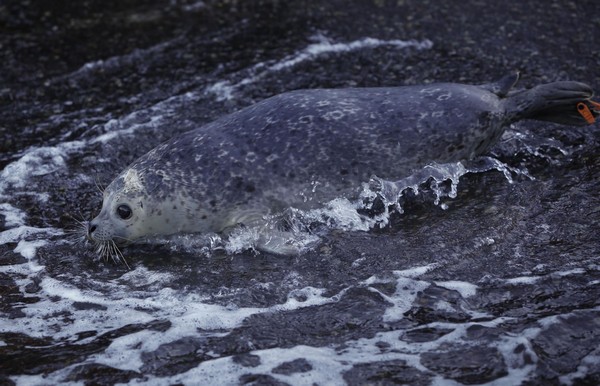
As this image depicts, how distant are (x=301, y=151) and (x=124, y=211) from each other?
1.29 meters

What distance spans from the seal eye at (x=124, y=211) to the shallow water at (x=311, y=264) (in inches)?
9.4

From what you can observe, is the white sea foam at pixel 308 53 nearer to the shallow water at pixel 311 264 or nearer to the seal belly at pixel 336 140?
the shallow water at pixel 311 264

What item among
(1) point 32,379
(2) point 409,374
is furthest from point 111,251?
(2) point 409,374

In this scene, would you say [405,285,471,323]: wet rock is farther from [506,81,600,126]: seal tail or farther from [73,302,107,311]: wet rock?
[506,81,600,126]: seal tail

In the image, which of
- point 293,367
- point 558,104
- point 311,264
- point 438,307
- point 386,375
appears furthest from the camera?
point 558,104

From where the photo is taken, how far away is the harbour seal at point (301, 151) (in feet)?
18.9

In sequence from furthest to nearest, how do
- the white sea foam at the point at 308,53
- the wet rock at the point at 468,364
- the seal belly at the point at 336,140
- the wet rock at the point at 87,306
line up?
1. the white sea foam at the point at 308,53
2. the seal belly at the point at 336,140
3. the wet rock at the point at 87,306
4. the wet rock at the point at 468,364

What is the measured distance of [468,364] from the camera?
13.9ft

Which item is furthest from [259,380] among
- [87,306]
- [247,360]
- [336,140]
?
[336,140]

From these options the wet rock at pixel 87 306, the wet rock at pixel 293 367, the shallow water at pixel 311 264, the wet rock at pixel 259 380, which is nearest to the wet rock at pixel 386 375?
the shallow water at pixel 311 264

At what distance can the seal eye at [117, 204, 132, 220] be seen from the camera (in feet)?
18.6

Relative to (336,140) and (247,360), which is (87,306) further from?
(336,140)

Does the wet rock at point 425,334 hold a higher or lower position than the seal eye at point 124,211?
lower

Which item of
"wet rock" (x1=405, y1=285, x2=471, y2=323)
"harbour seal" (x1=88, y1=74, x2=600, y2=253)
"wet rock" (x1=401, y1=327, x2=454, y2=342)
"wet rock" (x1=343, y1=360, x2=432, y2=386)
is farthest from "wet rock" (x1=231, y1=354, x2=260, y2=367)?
"harbour seal" (x1=88, y1=74, x2=600, y2=253)
